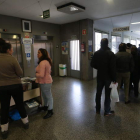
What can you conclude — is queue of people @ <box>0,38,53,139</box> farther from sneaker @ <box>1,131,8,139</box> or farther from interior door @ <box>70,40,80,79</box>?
interior door @ <box>70,40,80,79</box>

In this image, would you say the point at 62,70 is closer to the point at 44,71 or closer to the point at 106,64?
the point at 44,71

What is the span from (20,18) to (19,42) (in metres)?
0.93

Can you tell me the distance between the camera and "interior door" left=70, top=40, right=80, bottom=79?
611 cm

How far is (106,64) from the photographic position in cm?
247

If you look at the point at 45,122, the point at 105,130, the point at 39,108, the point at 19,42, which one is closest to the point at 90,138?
the point at 105,130

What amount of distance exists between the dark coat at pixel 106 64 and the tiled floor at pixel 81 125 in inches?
34.4

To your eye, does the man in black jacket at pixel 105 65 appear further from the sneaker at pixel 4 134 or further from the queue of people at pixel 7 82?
the sneaker at pixel 4 134

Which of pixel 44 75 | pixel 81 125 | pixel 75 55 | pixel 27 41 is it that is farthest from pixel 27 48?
pixel 81 125

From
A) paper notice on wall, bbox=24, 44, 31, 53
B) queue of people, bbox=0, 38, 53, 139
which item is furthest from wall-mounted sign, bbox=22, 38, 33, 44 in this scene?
queue of people, bbox=0, 38, 53, 139

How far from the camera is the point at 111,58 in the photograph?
241 cm

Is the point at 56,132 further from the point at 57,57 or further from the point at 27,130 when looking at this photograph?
the point at 57,57

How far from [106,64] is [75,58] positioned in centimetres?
384

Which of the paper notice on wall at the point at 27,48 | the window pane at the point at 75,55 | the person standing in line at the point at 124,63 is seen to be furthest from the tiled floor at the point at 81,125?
the window pane at the point at 75,55

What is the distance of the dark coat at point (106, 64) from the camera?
Result: 242 centimetres
